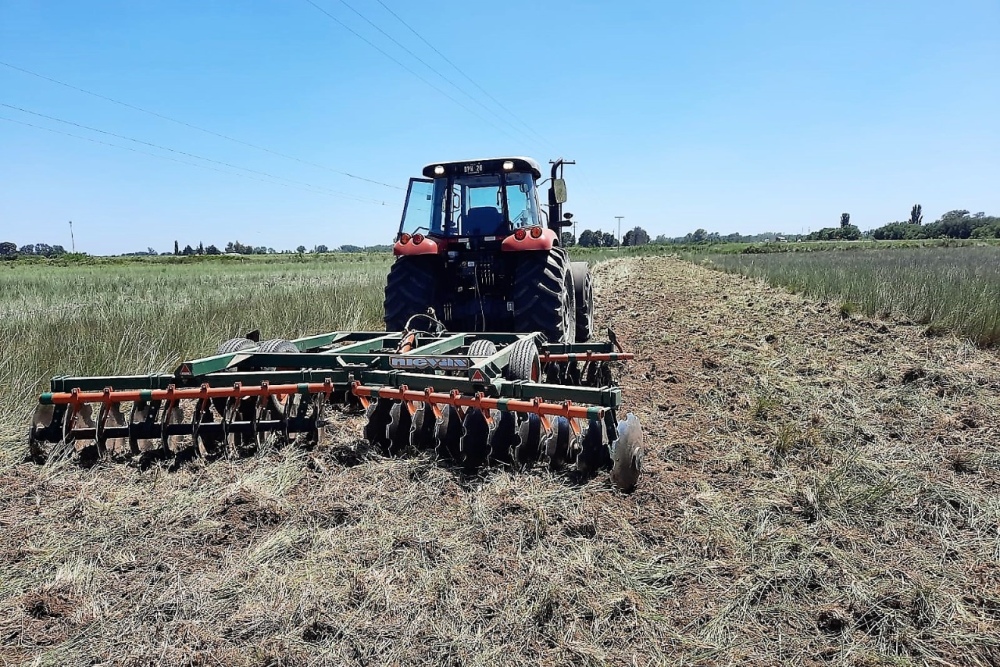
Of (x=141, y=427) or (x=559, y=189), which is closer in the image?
(x=141, y=427)

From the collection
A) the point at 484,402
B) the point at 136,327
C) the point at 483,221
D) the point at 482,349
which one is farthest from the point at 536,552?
the point at 136,327

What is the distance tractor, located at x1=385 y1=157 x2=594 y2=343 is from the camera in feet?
17.3

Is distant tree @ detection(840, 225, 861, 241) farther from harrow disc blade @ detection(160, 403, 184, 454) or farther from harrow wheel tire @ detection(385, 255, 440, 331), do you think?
harrow disc blade @ detection(160, 403, 184, 454)

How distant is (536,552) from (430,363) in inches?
61.3

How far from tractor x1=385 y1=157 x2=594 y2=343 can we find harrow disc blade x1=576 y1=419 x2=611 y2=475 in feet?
7.57

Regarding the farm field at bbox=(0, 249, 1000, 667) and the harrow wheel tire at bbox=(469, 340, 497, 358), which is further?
the harrow wheel tire at bbox=(469, 340, 497, 358)

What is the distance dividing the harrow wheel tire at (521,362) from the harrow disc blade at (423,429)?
793 mm

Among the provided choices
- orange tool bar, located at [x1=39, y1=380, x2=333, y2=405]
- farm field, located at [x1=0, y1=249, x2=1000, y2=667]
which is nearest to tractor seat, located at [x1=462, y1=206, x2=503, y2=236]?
farm field, located at [x1=0, y1=249, x2=1000, y2=667]

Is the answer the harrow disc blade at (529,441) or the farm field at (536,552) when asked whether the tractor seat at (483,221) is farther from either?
the harrow disc blade at (529,441)

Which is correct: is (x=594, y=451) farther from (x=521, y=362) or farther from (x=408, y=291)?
(x=408, y=291)

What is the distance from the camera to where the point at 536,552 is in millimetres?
2408

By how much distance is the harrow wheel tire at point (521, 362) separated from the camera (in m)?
4.00

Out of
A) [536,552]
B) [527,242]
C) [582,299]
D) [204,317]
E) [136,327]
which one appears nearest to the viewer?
[536,552]

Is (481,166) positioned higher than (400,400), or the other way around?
(481,166)
